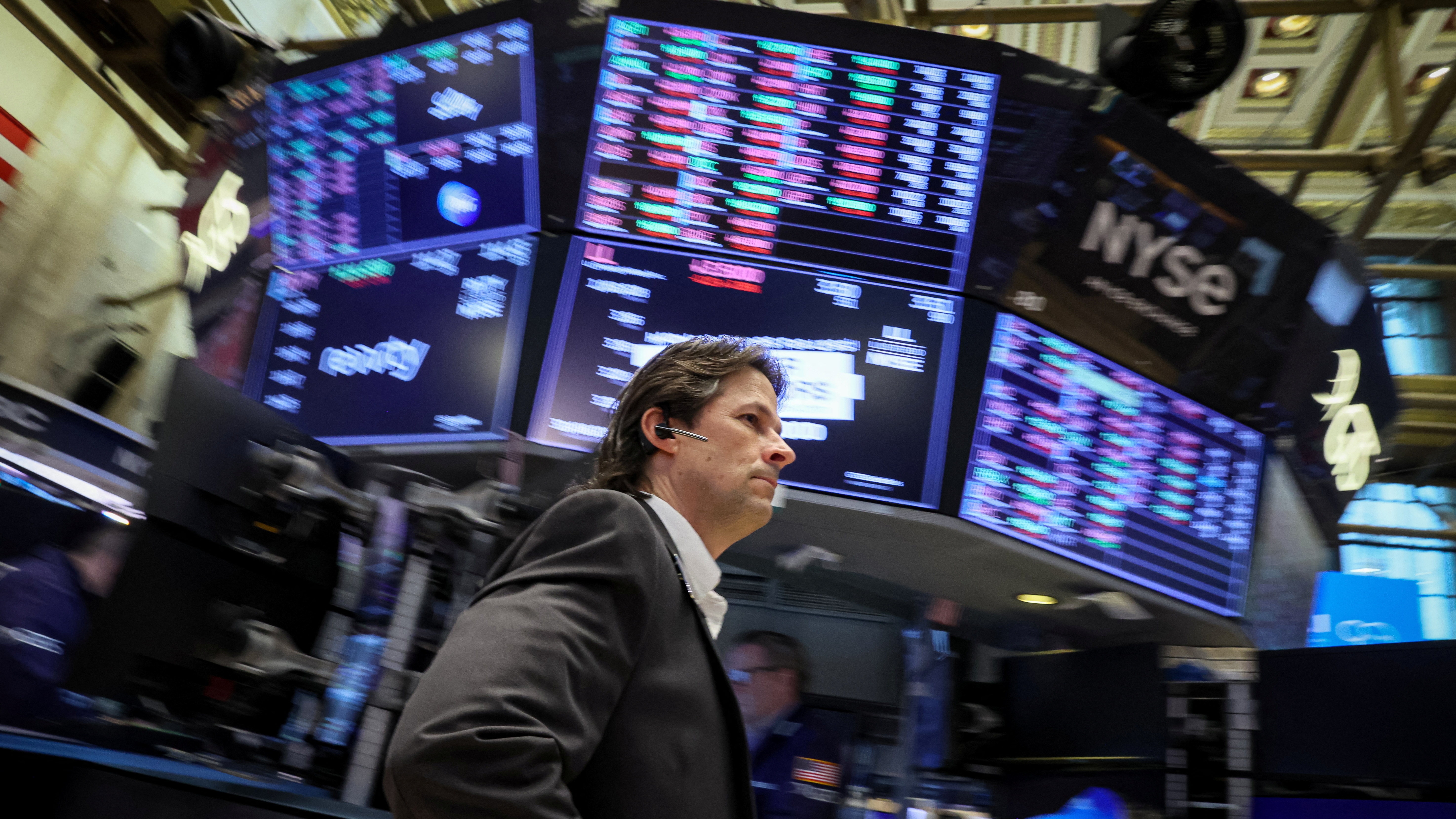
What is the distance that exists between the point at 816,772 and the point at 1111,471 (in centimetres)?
163

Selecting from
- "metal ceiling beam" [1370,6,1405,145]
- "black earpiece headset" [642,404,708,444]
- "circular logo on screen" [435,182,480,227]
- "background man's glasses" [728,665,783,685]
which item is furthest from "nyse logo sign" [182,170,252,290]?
"metal ceiling beam" [1370,6,1405,145]

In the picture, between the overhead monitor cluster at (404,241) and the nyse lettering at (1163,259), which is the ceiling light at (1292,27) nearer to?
the nyse lettering at (1163,259)

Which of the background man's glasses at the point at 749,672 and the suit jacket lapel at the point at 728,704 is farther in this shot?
the background man's glasses at the point at 749,672

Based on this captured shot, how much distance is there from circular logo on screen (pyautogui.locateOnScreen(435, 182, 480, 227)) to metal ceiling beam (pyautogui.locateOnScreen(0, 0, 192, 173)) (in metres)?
1.99

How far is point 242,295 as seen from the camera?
4.18 meters

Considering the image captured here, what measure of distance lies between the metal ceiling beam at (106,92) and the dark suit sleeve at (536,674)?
4698 millimetres

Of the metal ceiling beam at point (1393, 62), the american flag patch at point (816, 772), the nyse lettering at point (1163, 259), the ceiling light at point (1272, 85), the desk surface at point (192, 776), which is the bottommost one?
the desk surface at point (192, 776)

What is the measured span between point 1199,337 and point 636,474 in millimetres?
3009

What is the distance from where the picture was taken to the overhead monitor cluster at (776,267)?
3410 mm

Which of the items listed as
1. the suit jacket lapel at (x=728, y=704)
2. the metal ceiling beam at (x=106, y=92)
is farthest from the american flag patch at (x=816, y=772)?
the metal ceiling beam at (x=106, y=92)

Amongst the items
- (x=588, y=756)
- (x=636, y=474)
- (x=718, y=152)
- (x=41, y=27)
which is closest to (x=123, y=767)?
(x=636, y=474)

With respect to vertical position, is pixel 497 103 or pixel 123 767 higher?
pixel 497 103

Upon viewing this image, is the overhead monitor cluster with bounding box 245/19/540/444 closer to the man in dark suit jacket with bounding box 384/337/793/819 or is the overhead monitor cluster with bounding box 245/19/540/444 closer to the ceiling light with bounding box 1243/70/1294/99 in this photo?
the man in dark suit jacket with bounding box 384/337/793/819

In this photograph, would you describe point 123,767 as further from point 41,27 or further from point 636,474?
point 41,27
